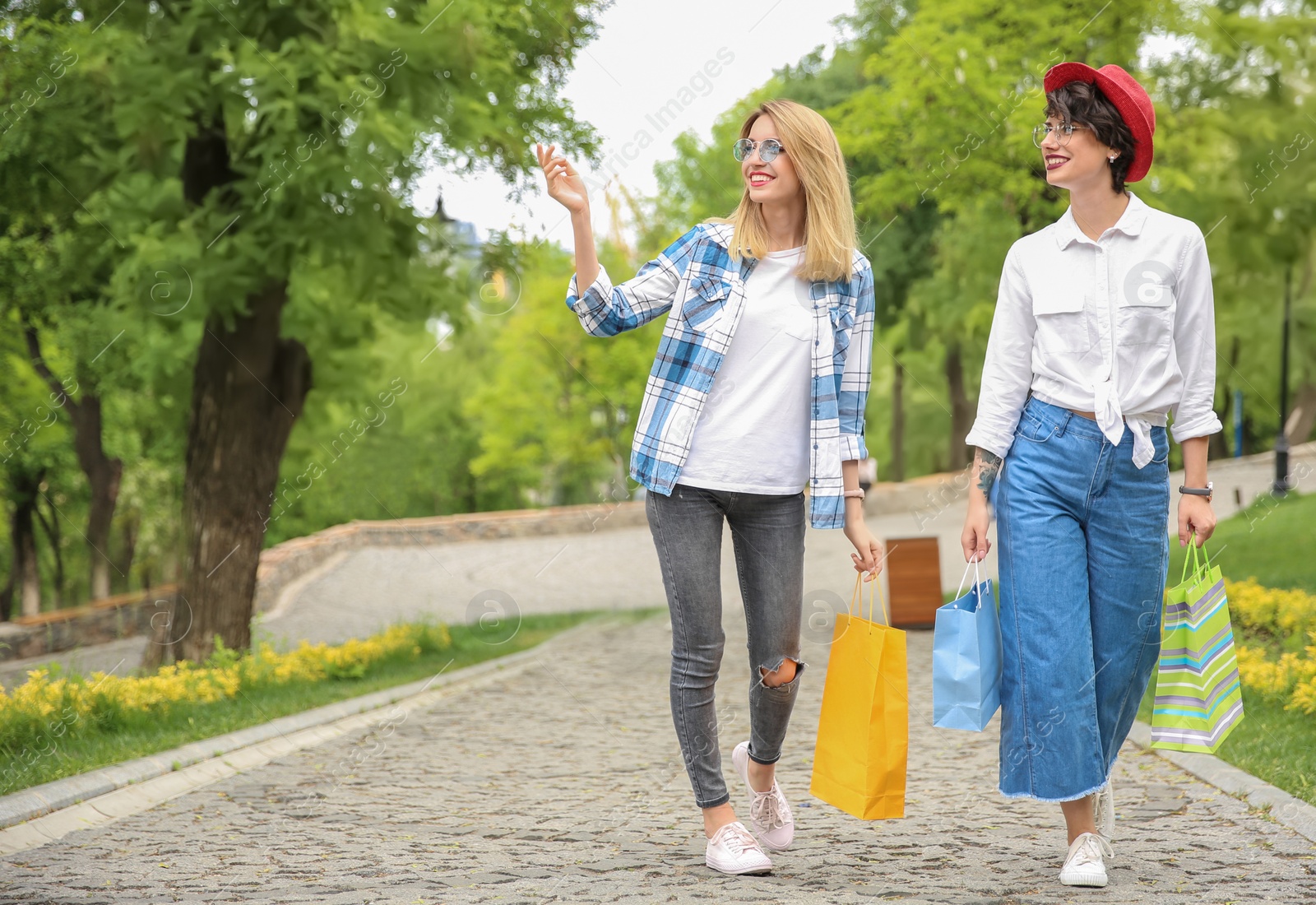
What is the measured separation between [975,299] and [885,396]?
73.3ft

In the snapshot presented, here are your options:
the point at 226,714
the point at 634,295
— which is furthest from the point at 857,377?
the point at 226,714

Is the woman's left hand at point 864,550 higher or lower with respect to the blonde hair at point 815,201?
lower

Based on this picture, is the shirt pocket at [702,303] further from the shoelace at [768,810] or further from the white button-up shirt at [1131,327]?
the shoelace at [768,810]

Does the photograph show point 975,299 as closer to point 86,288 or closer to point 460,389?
point 86,288

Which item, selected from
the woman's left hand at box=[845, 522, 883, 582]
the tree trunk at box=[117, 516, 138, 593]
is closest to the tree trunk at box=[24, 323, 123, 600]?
the tree trunk at box=[117, 516, 138, 593]

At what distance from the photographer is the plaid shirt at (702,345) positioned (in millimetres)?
3820

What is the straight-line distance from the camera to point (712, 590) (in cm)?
391

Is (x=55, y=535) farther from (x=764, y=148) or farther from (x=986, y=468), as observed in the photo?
(x=986, y=468)

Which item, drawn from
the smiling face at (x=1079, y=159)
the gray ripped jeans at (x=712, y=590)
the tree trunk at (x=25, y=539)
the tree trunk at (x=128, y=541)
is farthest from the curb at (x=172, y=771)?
the tree trunk at (x=128, y=541)

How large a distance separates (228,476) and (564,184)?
7.17 meters

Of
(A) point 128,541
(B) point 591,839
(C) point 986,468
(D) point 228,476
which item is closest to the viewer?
(C) point 986,468

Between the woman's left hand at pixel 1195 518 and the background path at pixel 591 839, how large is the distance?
966mm

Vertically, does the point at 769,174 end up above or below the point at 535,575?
above

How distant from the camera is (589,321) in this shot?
3848 mm
